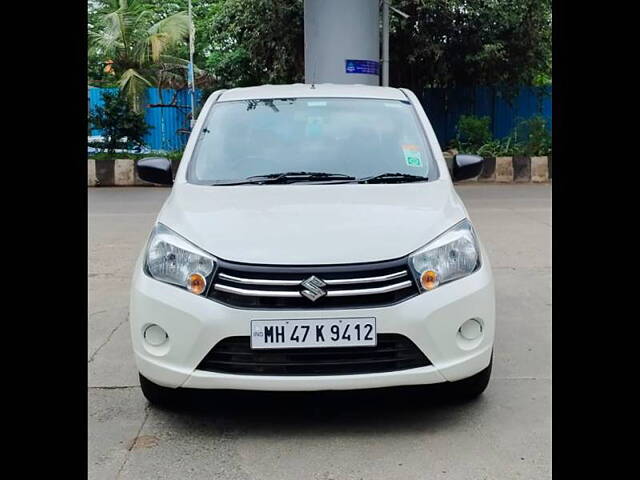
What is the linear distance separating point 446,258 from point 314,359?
0.78 m

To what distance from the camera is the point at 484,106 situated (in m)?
17.8

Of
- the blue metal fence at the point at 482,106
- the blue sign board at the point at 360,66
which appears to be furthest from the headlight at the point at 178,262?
the blue metal fence at the point at 482,106

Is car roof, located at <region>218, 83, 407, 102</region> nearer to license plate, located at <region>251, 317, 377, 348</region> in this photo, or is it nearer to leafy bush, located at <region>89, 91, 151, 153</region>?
license plate, located at <region>251, 317, 377, 348</region>

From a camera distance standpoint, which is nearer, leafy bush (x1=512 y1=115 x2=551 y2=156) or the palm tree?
leafy bush (x1=512 y1=115 x2=551 y2=156)

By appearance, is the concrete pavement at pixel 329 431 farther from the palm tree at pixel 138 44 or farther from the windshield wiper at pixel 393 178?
the palm tree at pixel 138 44

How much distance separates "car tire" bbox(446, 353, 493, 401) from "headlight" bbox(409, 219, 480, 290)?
1.82 ft

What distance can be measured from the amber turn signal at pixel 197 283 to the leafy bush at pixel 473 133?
13.2 m

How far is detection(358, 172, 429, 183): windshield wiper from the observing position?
4195 millimetres

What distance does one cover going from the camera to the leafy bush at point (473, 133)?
16.0 meters

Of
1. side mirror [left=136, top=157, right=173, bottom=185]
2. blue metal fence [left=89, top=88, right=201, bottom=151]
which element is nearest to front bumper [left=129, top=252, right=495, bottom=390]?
side mirror [left=136, top=157, right=173, bottom=185]
